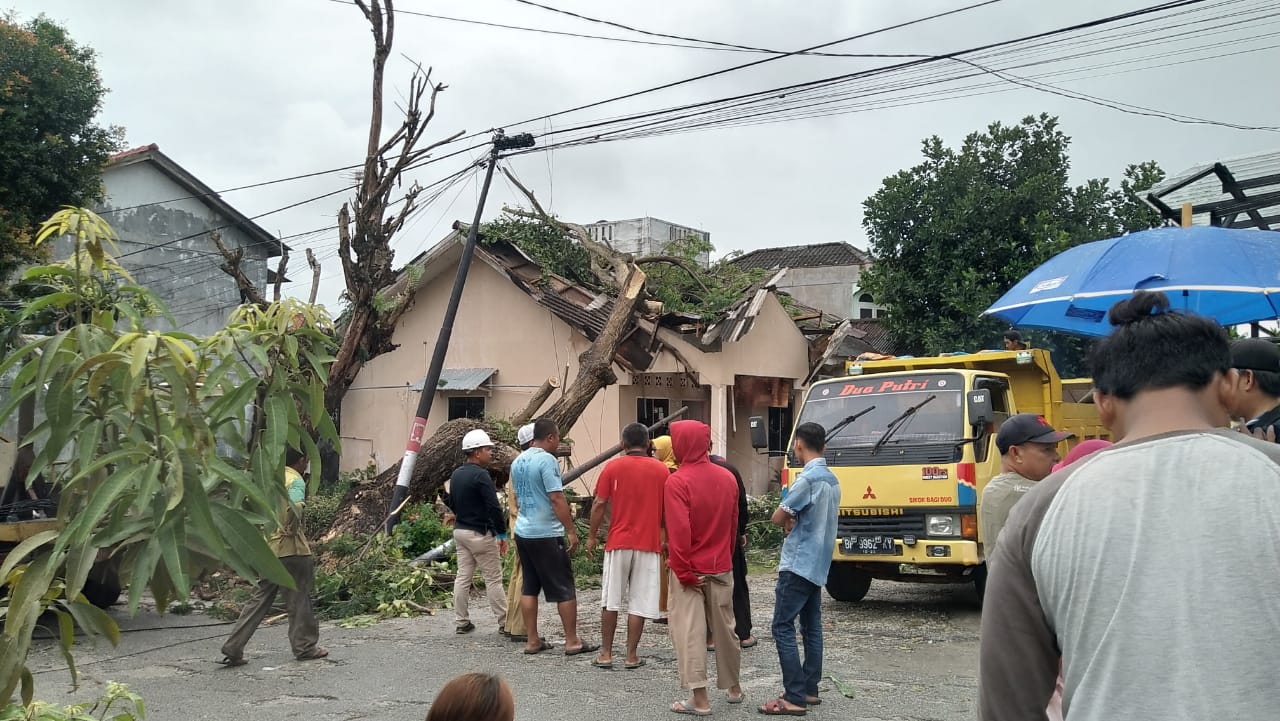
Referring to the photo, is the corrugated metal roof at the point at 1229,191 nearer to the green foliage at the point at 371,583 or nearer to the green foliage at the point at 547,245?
the green foliage at the point at 371,583

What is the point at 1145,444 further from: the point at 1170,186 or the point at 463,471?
the point at 1170,186

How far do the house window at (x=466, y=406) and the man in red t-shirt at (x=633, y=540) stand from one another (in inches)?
467

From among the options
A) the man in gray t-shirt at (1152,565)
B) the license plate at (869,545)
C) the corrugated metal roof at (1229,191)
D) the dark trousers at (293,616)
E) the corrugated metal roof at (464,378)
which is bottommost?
the dark trousers at (293,616)

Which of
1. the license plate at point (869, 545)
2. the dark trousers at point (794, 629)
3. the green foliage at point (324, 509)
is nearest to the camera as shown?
the dark trousers at point (794, 629)

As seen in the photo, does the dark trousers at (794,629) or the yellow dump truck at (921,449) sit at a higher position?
the yellow dump truck at (921,449)

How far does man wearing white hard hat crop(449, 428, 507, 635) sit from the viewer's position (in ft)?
29.7

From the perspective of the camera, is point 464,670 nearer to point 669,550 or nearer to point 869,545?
point 669,550

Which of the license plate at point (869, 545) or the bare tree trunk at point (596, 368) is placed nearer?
the license plate at point (869, 545)

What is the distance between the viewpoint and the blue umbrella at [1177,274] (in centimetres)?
612

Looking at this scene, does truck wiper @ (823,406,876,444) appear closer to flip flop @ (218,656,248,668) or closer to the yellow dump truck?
the yellow dump truck

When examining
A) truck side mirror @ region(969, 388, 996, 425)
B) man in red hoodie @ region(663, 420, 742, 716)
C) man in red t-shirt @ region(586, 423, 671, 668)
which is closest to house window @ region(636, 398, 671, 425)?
truck side mirror @ region(969, 388, 996, 425)

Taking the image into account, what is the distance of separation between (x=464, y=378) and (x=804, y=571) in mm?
13483

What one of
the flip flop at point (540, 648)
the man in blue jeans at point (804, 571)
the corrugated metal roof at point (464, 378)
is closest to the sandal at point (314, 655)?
the flip flop at point (540, 648)

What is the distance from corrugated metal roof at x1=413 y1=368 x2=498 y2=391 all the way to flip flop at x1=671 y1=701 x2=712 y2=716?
41.1 ft
